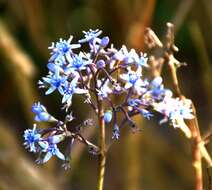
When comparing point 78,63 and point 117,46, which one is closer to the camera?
point 78,63

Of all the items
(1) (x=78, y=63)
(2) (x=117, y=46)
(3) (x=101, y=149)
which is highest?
(2) (x=117, y=46)

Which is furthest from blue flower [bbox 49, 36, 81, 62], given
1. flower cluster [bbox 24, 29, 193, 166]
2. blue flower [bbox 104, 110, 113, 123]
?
blue flower [bbox 104, 110, 113, 123]

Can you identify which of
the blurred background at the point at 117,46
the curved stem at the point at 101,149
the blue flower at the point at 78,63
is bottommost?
the curved stem at the point at 101,149

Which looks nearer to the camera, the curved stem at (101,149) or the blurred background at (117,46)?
the curved stem at (101,149)

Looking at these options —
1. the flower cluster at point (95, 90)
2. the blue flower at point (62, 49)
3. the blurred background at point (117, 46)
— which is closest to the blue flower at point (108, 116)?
the flower cluster at point (95, 90)

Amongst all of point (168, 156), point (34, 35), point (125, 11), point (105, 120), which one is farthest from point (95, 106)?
point (168, 156)

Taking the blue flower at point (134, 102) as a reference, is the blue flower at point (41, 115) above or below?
below

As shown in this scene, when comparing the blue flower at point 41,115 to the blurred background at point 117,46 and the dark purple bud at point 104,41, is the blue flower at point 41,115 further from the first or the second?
the blurred background at point 117,46

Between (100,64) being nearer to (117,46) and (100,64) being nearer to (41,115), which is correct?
(41,115)

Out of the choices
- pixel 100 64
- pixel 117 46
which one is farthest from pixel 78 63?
pixel 117 46
